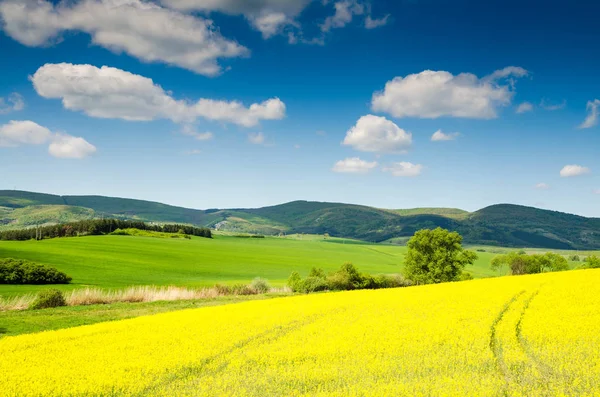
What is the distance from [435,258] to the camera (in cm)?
Answer: 7469

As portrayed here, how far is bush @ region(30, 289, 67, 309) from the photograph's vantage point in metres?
39.7

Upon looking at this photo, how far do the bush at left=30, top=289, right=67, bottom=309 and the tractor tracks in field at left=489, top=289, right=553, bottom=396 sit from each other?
124 feet

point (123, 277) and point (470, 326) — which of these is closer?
point (470, 326)

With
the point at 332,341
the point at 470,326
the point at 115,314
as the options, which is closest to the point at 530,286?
the point at 470,326

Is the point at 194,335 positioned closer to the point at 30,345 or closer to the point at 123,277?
the point at 30,345

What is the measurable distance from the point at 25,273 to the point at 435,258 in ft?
199

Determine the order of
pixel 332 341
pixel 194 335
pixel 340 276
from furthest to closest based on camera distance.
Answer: pixel 340 276 < pixel 194 335 < pixel 332 341

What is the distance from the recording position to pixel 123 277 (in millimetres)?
69938

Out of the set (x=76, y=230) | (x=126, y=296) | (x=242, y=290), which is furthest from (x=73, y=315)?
(x=76, y=230)

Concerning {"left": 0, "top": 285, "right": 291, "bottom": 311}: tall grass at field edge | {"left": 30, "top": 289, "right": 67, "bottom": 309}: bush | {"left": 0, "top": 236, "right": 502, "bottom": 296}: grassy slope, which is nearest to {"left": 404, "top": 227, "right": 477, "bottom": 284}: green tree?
{"left": 0, "top": 236, "right": 502, "bottom": 296}: grassy slope

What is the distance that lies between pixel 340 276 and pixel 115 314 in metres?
38.2

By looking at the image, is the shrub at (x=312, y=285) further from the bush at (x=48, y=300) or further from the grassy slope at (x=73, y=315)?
the bush at (x=48, y=300)

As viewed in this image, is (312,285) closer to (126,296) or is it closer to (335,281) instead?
(335,281)

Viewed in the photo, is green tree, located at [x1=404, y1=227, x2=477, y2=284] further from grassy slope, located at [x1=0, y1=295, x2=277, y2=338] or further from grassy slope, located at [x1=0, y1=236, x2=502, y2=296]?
grassy slope, located at [x1=0, y1=295, x2=277, y2=338]
